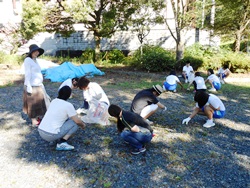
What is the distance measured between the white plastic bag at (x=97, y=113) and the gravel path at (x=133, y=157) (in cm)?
15

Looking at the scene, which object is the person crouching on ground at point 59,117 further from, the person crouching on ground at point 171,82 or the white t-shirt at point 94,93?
the person crouching on ground at point 171,82

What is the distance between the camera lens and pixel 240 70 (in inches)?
481

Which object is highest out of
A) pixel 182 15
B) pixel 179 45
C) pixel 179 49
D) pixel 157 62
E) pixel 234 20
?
pixel 182 15

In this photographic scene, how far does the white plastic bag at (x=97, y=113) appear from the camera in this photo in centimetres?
466

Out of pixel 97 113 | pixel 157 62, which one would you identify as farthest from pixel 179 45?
pixel 97 113

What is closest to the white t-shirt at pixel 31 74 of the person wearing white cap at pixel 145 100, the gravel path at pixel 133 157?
the gravel path at pixel 133 157

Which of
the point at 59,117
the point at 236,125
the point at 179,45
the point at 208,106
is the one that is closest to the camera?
the point at 59,117

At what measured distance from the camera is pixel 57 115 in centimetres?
345

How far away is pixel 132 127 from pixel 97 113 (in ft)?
4.95

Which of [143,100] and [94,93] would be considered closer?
[143,100]

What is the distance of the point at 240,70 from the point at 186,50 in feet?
10.7

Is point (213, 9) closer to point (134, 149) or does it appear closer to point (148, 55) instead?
point (148, 55)

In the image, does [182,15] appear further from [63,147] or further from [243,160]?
[63,147]

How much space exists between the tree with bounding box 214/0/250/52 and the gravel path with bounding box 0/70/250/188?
390 inches
